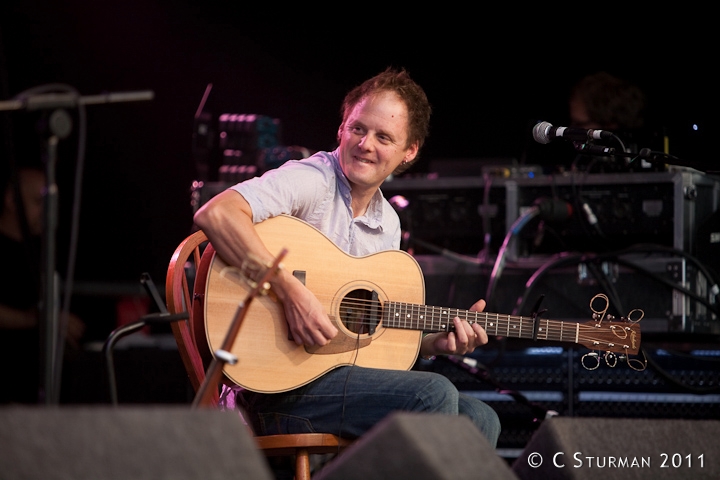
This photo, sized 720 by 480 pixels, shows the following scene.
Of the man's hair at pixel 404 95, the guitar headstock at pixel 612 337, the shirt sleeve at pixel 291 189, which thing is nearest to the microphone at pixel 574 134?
the man's hair at pixel 404 95

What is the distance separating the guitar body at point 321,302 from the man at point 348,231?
52mm

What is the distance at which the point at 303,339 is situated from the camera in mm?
2955

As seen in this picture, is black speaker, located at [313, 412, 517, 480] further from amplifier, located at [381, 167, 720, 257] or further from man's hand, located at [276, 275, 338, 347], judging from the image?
amplifier, located at [381, 167, 720, 257]

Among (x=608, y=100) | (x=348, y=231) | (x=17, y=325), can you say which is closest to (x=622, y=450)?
(x=348, y=231)

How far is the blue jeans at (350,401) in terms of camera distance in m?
2.93

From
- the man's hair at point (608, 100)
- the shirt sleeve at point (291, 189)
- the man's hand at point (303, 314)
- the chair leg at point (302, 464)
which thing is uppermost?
the man's hair at point (608, 100)

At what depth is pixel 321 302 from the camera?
10.1 feet

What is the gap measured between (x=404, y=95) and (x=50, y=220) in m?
1.74

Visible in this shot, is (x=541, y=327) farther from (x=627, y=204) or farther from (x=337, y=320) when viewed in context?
(x=627, y=204)

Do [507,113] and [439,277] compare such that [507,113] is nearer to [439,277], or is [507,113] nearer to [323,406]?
[439,277]

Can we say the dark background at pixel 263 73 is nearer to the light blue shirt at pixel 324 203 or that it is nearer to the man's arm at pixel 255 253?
the light blue shirt at pixel 324 203

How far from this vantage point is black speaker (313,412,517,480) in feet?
5.90

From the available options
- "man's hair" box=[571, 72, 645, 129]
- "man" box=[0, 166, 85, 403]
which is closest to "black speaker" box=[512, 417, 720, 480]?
"man" box=[0, 166, 85, 403]

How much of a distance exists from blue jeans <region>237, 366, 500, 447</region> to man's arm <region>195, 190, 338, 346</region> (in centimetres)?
16
